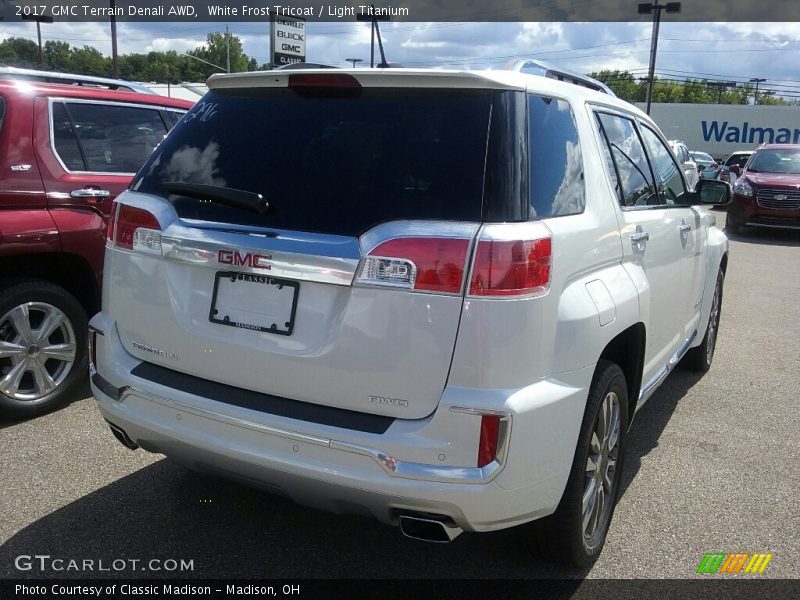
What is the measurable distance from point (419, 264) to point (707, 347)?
4.08 meters

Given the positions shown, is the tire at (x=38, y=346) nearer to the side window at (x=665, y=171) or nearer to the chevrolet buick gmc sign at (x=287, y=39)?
the side window at (x=665, y=171)

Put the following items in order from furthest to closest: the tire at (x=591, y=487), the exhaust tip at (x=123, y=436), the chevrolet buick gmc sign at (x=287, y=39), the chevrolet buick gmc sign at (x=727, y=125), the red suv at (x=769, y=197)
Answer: the chevrolet buick gmc sign at (x=727, y=125), the red suv at (x=769, y=197), the chevrolet buick gmc sign at (x=287, y=39), the exhaust tip at (x=123, y=436), the tire at (x=591, y=487)

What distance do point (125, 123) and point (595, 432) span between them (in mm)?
3848

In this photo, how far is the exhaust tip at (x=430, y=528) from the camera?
7.85ft

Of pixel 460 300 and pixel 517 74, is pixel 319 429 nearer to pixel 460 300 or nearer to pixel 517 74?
pixel 460 300

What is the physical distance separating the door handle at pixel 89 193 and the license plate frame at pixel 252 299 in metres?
2.34

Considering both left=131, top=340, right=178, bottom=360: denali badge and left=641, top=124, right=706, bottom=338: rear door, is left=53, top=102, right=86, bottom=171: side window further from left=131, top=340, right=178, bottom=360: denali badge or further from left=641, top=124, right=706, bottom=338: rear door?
left=641, top=124, right=706, bottom=338: rear door

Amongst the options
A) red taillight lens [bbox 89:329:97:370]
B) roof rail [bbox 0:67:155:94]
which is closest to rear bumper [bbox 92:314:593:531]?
red taillight lens [bbox 89:329:97:370]

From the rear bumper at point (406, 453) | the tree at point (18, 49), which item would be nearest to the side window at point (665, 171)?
the rear bumper at point (406, 453)

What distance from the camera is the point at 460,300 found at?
2.29m

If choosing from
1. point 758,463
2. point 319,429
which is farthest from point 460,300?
point 758,463

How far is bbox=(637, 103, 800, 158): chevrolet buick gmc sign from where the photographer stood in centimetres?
3878

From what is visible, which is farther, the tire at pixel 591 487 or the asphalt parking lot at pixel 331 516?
the asphalt parking lot at pixel 331 516

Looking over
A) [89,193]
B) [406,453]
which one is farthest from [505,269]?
[89,193]
